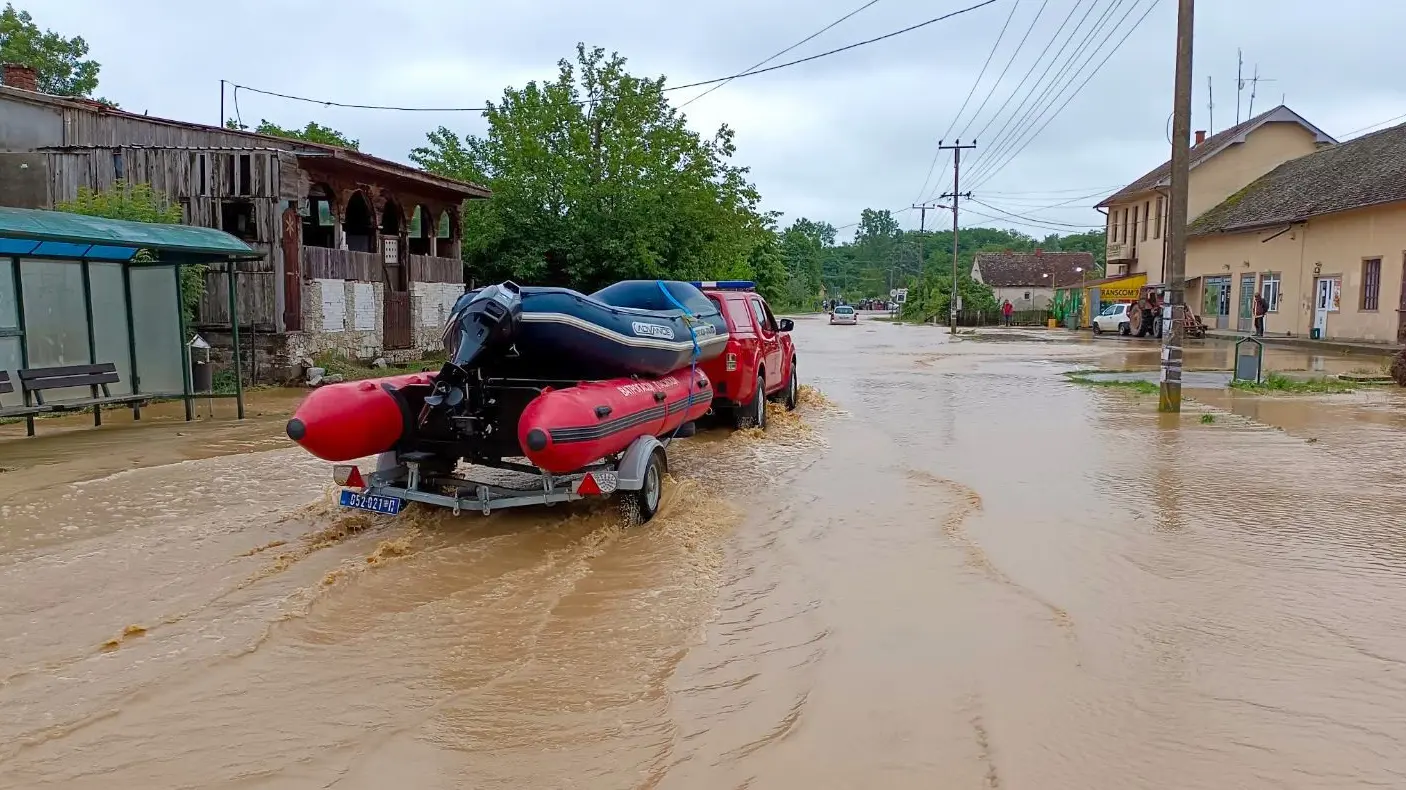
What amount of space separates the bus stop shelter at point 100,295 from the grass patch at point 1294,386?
16049mm

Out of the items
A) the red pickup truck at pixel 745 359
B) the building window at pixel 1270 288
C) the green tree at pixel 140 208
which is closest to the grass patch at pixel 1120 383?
the red pickup truck at pixel 745 359

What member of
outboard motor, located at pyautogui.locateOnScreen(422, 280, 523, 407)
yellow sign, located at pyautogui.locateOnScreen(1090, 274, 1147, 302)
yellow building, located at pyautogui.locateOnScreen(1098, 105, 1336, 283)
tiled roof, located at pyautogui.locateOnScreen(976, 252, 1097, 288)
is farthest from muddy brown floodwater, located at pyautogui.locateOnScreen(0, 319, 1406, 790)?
tiled roof, located at pyautogui.locateOnScreen(976, 252, 1097, 288)

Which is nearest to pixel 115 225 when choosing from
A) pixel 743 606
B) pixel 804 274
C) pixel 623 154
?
pixel 743 606

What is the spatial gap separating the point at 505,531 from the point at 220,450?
5.20 m

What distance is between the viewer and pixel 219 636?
16.2ft

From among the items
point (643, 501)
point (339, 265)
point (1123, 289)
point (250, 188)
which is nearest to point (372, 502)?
point (643, 501)

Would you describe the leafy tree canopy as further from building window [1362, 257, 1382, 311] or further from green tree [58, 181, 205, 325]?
green tree [58, 181, 205, 325]

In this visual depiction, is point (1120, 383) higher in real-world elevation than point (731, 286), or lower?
lower

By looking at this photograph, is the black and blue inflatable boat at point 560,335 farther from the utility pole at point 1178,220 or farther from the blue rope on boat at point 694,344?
the utility pole at point 1178,220

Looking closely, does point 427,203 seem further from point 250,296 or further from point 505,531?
point 505,531

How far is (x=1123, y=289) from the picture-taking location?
46844mm

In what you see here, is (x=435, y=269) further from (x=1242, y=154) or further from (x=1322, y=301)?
(x=1242, y=154)

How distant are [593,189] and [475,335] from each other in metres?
20.6

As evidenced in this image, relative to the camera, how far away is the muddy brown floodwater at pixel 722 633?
380 cm
